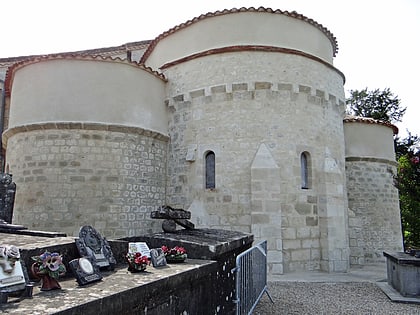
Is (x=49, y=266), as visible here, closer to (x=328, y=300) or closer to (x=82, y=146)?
(x=328, y=300)

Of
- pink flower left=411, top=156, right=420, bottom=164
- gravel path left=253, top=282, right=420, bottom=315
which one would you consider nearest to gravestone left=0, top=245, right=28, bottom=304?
gravel path left=253, top=282, right=420, bottom=315

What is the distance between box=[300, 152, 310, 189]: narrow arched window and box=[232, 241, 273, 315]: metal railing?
4736mm

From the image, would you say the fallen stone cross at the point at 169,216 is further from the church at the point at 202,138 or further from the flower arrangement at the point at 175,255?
the church at the point at 202,138

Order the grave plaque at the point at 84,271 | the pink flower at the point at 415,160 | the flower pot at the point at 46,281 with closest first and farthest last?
the flower pot at the point at 46,281 < the grave plaque at the point at 84,271 < the pink flower at the point at 415,160

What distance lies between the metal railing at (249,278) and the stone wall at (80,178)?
16.6ft

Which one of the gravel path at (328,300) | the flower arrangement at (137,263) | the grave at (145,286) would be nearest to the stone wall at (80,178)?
the gravel path at (328,300)

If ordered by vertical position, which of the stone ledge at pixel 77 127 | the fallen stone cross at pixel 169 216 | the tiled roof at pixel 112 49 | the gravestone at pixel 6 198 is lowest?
the fallen stone cross at pixel 169 216

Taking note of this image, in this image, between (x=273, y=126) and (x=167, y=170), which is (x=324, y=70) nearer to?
(x=273, y=126)

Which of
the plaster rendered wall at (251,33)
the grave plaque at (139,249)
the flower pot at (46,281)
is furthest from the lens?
the plaster rendered wall at (251,33)

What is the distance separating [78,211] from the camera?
9859mm

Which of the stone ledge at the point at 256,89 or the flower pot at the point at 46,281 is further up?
the stone ledge at the point at 256,89

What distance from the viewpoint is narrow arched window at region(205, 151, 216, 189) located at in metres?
11.1

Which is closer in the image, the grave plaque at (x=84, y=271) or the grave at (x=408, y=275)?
the grave plaque at (x=84, y=271)

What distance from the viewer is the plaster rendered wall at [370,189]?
14.8m
